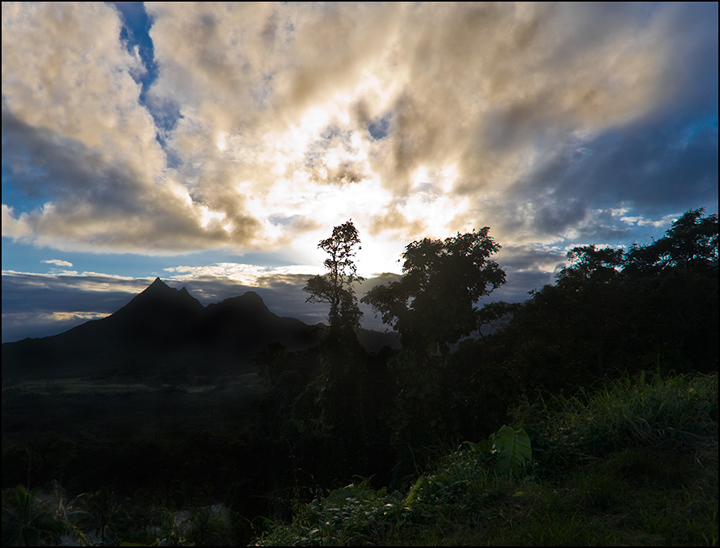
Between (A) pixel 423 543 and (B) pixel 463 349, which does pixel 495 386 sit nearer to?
(B) pixel 463 349

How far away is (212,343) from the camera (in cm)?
7188

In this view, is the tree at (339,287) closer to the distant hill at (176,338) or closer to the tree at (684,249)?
the distant hill at (176,338)

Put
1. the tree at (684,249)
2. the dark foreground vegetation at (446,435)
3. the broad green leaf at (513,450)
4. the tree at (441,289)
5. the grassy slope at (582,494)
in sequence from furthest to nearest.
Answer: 1. the tree at (684,249)
2. the tree at (441,289)
3. the broad green leaf at (513,450)
4. the dark foreground vegetation at (446,435)
5. the grassy slope at (582,494)

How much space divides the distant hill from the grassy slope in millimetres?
5973

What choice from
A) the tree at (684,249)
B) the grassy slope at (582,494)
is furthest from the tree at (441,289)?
the tree at (684,249)

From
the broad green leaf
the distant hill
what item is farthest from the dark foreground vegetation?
the distant hill

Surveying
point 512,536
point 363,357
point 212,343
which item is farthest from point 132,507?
point 212,343

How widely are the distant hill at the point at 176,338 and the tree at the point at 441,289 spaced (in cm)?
638

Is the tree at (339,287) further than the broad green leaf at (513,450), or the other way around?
the tree at (339,287)

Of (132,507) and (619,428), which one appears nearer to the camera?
(619,428)

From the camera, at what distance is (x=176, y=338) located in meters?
62.9

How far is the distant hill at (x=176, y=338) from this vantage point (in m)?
17.3

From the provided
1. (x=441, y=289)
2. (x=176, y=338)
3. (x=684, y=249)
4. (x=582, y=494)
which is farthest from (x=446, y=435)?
(x=176, y=338)

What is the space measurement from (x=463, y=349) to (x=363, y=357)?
4.41 meters
